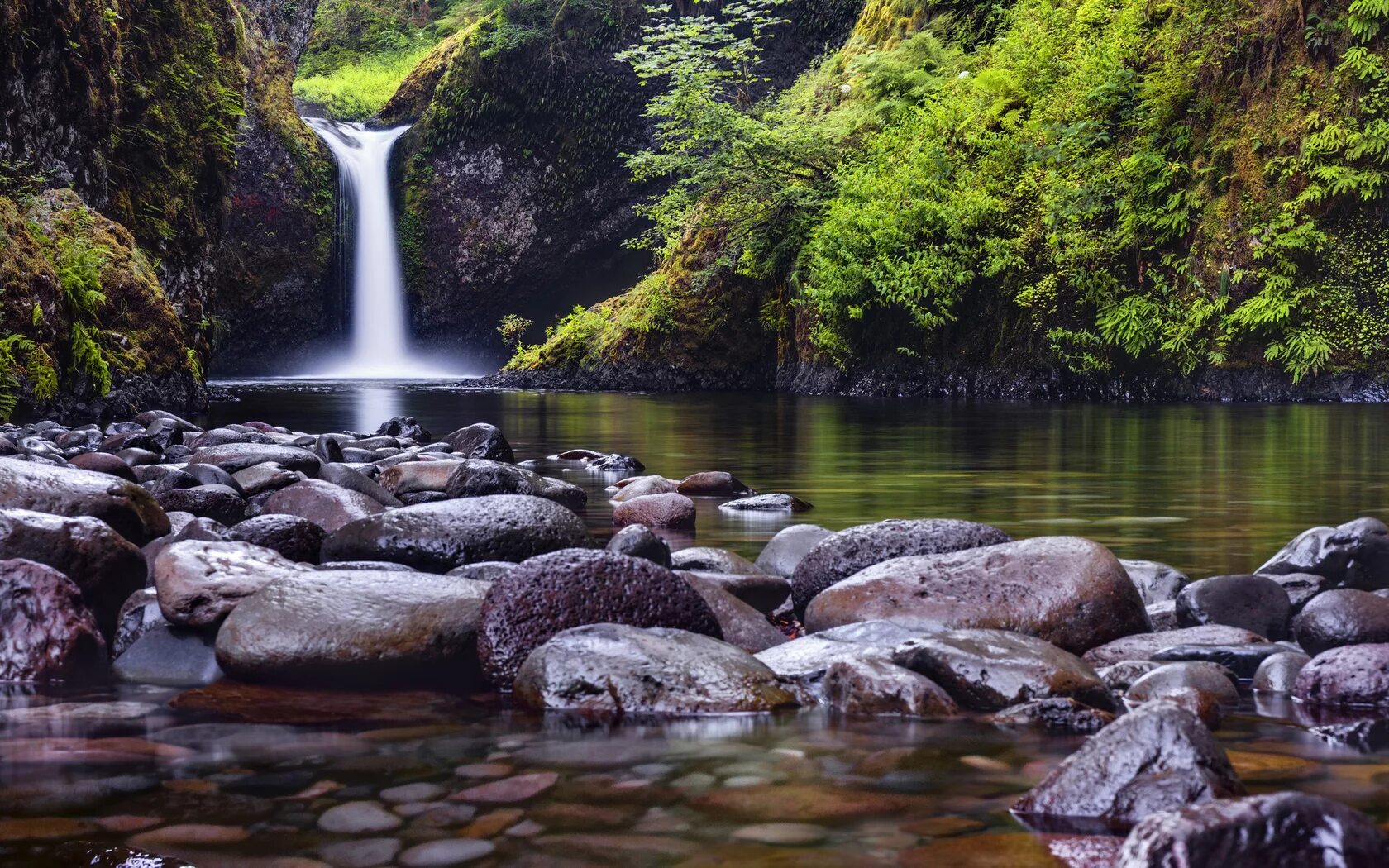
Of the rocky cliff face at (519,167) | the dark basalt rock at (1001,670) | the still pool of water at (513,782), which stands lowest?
the still pool of water at (513,782)

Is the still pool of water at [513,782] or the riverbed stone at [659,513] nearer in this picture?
the still pool of water at [513,782]

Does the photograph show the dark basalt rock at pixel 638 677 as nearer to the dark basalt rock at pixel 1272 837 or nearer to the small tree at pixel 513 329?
the dark basalt rock at pixel 1272 837

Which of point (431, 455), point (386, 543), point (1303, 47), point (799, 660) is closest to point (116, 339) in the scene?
point (431, 455)

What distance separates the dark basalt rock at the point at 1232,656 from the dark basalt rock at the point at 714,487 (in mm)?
4244

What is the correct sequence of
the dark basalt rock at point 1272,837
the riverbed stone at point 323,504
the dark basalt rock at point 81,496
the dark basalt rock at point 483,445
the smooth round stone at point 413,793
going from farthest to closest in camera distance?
the dark basalt rock at point 483,445 → the riverbed stone at point 323,504 → the dark basalt rock at point 81,496 → the smooth round stone at point 413,793 → the dark basalt rock at point 1272,837

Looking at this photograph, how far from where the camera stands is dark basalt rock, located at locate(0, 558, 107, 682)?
3006 millimetres

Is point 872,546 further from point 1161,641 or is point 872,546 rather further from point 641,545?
point 1161,641

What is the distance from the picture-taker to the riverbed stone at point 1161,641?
122 inches

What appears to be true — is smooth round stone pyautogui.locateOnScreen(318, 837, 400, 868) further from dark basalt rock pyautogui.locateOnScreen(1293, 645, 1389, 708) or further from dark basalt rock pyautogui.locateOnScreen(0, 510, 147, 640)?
dark basalt rock pyautogui.locateOnScreen(1293, 645, 1389, 708)

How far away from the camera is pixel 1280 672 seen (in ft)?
9.26

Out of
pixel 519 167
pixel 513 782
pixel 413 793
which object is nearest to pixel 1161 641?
pixel 513 782

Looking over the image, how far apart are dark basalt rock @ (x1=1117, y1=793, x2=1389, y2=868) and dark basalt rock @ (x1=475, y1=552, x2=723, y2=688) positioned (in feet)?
5.56

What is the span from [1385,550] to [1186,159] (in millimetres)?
13949

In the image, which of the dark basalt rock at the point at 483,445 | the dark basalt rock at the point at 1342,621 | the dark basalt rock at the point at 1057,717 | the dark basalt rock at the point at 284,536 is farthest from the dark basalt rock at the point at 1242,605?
the dark basalt rock at the point at 483,445
